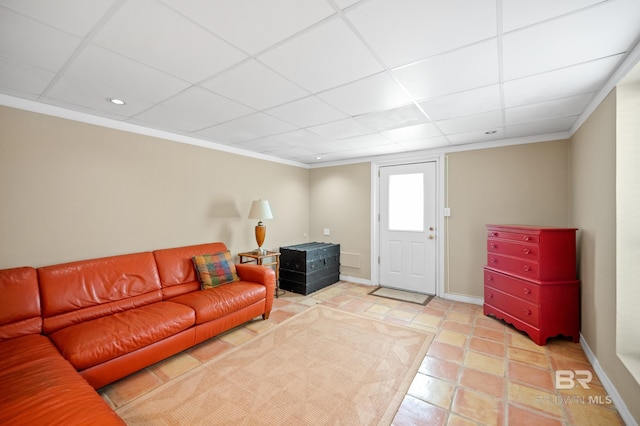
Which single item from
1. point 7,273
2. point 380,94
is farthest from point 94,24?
point 7,273

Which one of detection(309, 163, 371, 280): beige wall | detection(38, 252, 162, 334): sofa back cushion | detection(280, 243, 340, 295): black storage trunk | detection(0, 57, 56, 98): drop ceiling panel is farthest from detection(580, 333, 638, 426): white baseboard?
detection(0, 57, 56, 98): drop ceiling panel

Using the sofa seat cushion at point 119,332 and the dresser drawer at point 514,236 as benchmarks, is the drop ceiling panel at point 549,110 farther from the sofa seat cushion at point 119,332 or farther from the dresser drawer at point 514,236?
the sofa seat cushion at point 119,332

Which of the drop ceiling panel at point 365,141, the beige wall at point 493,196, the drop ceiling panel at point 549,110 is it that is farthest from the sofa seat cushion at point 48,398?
the beige wall at point 493,196

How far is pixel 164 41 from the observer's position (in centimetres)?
155

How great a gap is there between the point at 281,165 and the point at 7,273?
366cm

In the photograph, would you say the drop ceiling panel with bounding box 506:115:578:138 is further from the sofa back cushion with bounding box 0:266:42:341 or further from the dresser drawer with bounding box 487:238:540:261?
the sofa back cushion with bounding box 0:266:42:341

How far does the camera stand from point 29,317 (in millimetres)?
2115

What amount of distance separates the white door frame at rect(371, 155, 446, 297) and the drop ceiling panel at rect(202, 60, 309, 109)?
2.74m

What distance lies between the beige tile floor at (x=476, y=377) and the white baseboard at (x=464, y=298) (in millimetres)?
439

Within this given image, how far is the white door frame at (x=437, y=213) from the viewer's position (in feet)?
13.6

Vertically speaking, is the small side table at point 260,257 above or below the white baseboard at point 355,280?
above

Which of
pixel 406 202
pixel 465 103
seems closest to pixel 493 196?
pixel 406 202

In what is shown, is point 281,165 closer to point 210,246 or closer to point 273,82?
point 210,246

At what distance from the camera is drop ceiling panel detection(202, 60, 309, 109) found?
1.89m
